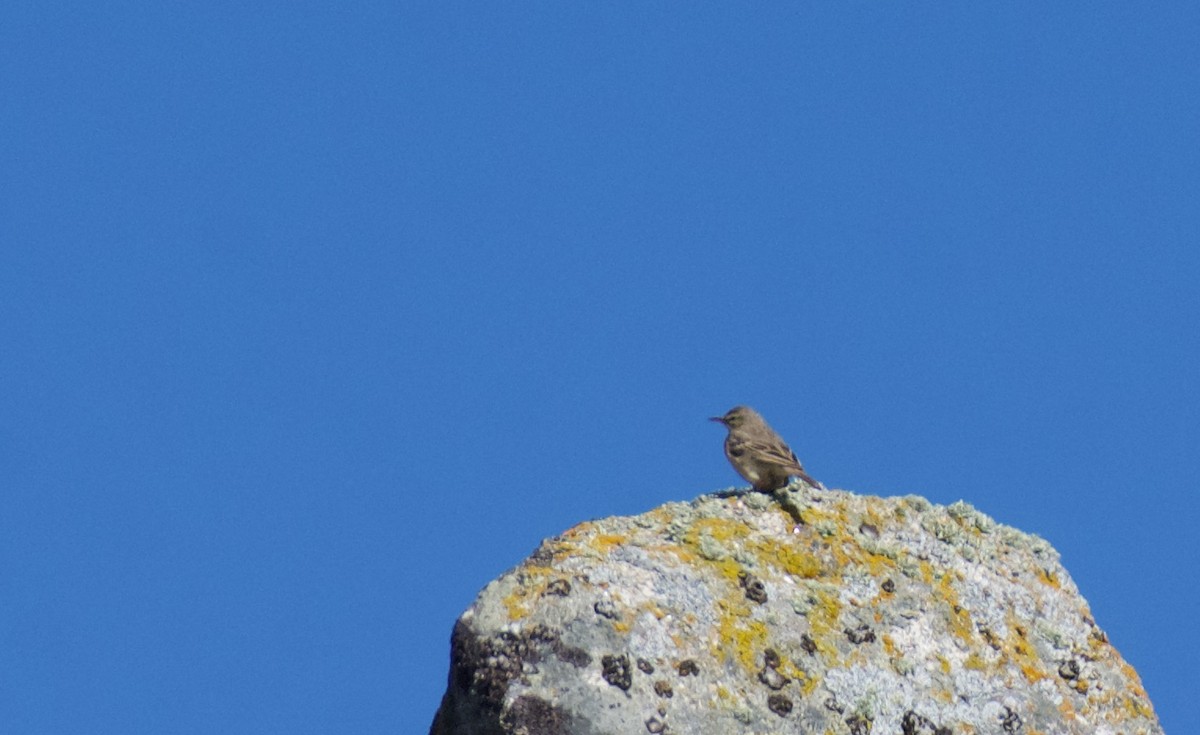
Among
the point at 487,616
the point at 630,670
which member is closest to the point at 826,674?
the point at 630,670

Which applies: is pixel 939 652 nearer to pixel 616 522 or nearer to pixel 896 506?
pixel 896 506

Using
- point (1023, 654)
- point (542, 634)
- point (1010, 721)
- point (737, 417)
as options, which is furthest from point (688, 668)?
point (737, 417)

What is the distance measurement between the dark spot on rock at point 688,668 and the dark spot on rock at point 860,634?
4.31ft

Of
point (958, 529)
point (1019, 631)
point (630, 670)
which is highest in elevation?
point (958, 529)

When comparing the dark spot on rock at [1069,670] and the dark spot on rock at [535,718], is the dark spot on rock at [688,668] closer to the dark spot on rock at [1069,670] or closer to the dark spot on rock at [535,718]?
the dark spot on rock at [535,718]

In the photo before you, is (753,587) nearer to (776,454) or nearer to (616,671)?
(616,671)

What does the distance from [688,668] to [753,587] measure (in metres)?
1.00

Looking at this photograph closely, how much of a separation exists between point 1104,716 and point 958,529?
5.59 ft

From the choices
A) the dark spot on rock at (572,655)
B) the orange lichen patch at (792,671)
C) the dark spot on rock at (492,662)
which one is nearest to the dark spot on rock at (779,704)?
the orange lichen patch at (792,671)

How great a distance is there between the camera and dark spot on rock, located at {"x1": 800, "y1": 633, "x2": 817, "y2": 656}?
11.7 m

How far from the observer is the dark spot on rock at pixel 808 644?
38.4 feet

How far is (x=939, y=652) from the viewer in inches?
477

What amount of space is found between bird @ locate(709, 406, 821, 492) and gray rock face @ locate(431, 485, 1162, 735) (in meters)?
0.62

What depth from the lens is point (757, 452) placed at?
1457 cm
